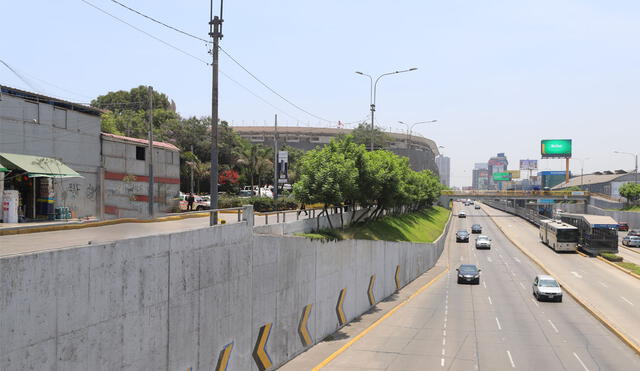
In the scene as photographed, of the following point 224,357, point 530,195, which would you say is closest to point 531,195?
point 530,195

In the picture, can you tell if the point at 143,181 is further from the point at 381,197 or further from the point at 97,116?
the point at 381,197

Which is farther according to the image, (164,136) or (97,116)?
(164,136)

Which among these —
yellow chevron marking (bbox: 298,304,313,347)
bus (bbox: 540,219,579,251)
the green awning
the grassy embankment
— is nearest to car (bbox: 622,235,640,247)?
bus (bbox: 540,219,579,251)

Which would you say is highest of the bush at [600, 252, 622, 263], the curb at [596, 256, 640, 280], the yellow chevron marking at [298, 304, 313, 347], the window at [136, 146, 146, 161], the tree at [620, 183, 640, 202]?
the window at [136, 146, 146, 161]

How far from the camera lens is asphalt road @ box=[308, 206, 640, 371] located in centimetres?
2027

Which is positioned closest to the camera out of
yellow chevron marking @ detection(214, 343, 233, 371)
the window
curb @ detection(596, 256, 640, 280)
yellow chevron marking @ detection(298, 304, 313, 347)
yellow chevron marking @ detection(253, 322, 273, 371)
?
yellow chevron marking @ detection(214, 343, 233, 371)

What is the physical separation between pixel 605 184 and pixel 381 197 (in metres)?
115

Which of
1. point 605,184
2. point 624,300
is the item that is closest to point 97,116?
point 624,300

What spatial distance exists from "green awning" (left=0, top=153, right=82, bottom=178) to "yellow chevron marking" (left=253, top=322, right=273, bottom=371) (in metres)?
9.90

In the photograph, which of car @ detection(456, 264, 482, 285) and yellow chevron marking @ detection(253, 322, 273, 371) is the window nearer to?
yellow chevron marking @ detection(253, 322, 273, 371)

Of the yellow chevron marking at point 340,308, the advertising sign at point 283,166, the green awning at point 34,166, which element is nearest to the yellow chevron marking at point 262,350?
the yellow chevron marking at point 340,308

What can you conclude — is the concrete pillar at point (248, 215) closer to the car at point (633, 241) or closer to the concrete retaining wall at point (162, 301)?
the concrete retaining wall at point (162, 301)

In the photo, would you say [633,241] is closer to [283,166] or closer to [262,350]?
[283,166]

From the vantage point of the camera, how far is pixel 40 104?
25.7 metres
